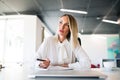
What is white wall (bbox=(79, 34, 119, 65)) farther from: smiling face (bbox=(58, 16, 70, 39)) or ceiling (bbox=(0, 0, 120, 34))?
smiling face (bbox=(58, 16, 70, 39))

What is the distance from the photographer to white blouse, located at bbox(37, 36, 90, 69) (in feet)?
6.42

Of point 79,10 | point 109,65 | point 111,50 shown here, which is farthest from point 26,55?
point 111,50

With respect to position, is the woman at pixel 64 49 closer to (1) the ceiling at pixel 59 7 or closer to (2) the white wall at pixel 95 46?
(1) the ceiling at pixel 59 7

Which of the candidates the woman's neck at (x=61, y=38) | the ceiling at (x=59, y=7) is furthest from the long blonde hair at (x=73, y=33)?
the ceiling at (x=59, y=7)

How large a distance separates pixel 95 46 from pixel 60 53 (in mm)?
8922

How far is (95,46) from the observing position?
10648 millimetres

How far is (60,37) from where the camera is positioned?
207 cm

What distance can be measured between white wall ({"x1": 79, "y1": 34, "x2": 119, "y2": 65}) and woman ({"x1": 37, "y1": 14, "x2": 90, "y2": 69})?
8668 millimetres

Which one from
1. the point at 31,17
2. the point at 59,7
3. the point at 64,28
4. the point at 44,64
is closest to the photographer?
the point at 44,64

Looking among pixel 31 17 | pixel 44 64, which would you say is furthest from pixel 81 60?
pixel 31 17

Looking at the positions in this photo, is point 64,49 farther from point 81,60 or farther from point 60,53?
point 81,60

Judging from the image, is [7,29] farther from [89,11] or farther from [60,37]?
[60,37]

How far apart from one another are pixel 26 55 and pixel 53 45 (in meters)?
4.30

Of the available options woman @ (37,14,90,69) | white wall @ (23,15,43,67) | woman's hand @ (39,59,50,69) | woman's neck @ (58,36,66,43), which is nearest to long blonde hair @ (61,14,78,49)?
woman @ (37,14,90,69)
